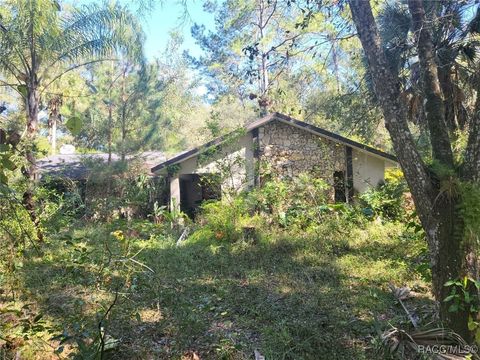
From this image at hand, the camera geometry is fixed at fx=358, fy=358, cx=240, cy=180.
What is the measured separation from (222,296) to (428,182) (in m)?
3.46

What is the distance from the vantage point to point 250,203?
33.0 feet

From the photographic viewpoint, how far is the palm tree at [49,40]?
804 cm

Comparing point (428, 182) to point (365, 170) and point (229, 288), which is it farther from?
point (365, 170)

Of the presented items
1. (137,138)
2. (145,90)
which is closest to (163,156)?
(137,138)

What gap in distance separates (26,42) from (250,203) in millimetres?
6885

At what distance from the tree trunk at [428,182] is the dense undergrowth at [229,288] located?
619 millimetres

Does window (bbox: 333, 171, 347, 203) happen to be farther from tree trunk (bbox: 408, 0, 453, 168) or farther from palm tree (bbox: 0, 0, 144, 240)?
tree trunk (bbox: 408, 0, 453, 168)

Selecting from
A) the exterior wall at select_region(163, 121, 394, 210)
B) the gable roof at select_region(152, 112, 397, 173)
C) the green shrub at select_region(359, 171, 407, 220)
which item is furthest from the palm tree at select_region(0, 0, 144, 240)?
the green shrub at select_region(359, 171, 407, 220)

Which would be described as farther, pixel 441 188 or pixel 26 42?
pixel 26 42

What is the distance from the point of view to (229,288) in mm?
5770

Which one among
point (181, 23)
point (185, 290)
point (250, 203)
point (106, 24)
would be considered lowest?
point (185, 290)

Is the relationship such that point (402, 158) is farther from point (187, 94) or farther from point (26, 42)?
point (187, 94)

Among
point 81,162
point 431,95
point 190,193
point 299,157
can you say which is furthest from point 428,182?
point 81,162

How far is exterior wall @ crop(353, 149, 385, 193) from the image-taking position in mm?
12422
